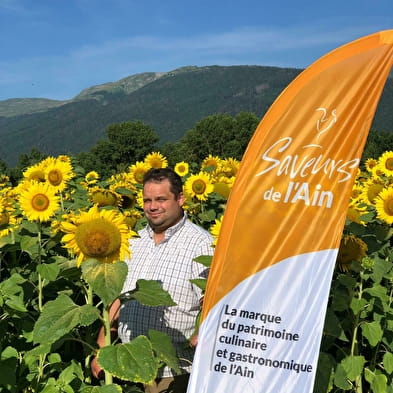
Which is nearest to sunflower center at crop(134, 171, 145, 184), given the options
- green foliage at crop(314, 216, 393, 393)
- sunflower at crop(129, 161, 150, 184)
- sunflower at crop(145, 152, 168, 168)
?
sunflower at crop(129, 161, 150, 184)

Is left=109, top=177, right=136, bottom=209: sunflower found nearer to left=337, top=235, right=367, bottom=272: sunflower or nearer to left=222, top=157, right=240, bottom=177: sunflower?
left=222, top=157, right=240, bottom=177: sunflower

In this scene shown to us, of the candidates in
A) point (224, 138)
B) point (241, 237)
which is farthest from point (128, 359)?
point (224, 138)

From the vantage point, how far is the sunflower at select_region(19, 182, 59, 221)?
4031 mm

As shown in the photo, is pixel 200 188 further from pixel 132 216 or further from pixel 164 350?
pixel 164 350

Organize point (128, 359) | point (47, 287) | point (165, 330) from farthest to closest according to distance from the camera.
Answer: point (47, 287)
point (165, 330)
point (128, 359)

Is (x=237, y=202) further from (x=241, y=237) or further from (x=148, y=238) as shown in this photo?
(x=148, y=238)

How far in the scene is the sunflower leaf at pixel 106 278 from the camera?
2.23 m

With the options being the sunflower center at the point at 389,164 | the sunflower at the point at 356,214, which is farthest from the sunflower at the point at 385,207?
the sunflower center at the point at 389,164

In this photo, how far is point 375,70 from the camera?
2393 mm

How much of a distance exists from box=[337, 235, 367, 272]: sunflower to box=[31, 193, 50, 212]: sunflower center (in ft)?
6.45

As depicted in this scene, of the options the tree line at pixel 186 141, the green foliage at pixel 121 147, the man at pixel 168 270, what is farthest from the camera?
the green foliage at pixel 121 147

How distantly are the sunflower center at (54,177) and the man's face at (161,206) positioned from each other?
2148mm

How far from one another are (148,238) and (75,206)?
2.08m

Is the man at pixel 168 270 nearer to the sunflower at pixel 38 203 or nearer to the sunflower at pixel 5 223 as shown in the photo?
the sunflower at pixel 38 203
